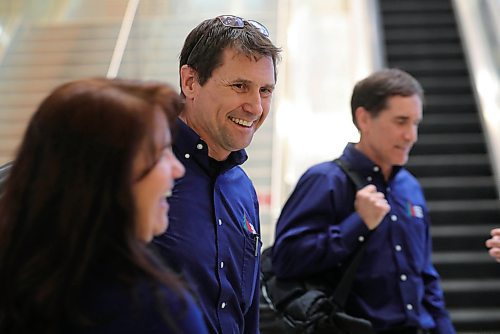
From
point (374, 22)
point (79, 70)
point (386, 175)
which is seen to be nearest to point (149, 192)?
point (386, 175)

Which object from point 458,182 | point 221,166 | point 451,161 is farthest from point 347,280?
point 451,161

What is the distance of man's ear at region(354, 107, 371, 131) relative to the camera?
277 cm

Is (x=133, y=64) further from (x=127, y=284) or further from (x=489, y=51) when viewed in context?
(x=127, y=284)

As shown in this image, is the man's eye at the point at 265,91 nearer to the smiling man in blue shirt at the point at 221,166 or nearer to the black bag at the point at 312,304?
the smiling man in blue shirt at the point at 221,166

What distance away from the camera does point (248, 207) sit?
189 centimetres

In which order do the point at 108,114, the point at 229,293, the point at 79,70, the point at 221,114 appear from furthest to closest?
the point at 79,70 < the point at 221,114 < the point at 229,293 < the point at 108,114

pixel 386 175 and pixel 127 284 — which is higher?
pixel 386 175

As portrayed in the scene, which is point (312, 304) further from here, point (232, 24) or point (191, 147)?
point (232, 24)

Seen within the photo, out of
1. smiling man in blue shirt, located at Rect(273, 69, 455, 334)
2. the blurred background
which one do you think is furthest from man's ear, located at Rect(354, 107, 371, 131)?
the blurred background

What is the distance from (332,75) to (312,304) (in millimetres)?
4727

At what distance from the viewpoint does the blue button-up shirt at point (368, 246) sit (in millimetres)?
2467

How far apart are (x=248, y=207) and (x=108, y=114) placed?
0.96 metres

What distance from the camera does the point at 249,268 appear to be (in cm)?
178

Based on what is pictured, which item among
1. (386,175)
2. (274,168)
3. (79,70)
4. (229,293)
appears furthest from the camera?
(274,168)
